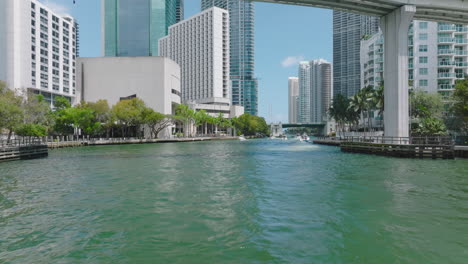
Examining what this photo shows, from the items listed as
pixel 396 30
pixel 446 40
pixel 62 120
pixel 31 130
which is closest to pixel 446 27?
pixel 446 40

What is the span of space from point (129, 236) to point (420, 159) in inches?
1460

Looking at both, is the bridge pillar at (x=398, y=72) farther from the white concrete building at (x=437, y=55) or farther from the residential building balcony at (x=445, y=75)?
the residential building balcony at (x=445, y=75)

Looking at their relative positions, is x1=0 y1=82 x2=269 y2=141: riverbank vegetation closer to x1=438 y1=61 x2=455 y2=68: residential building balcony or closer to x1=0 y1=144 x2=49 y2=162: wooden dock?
x1=0 y1=144 x2=49 y2=162: wooden dock

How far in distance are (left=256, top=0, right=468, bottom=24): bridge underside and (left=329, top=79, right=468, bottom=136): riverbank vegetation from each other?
991 cm

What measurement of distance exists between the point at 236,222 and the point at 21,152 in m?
41.9

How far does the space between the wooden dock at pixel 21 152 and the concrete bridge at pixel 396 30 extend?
3742cm

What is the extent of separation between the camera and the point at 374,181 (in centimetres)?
2242

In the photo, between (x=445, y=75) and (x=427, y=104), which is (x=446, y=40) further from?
(x=427, y=104)

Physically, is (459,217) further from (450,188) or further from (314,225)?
(450,188)

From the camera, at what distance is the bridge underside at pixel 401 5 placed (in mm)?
43062

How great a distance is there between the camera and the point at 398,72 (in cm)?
4441

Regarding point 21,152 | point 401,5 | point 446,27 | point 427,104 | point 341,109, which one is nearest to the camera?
point 401,5

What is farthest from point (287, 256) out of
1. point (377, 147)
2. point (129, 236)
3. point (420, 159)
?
point (377, 147)

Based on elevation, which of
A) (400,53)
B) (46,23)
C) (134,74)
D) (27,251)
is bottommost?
(27,251)
